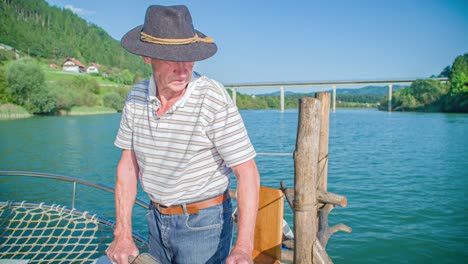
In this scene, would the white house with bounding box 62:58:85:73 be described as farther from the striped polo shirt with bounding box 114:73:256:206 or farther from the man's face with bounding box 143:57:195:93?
the man's face with bounding box 143:57:195:93

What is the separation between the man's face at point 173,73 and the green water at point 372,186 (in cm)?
→ 629

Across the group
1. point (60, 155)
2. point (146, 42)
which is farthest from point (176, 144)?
point (60, 155)

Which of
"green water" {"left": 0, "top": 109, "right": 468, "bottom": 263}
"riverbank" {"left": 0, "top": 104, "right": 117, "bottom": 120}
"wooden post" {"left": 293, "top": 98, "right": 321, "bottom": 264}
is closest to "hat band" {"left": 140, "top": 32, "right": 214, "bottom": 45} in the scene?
"wooden post" {"left": 293, "top": 98, "right": 321, "bottom": 264}

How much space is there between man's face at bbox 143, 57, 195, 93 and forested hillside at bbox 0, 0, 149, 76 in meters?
107

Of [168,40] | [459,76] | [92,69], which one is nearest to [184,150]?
[168,40]

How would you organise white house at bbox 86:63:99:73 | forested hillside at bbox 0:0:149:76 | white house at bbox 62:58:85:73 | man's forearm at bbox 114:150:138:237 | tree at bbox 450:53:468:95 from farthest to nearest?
white house at bbox 86:63:99:73 → white house at bbox 62:58:85:73 → forested hillside at bbox 0:0:149:76 → tree at bbox 450:53:468:95 → man's forearm at bbox 114:150:138:237

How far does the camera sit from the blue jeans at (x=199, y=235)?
5.75 feet

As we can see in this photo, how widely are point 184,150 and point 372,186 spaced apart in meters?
11.6

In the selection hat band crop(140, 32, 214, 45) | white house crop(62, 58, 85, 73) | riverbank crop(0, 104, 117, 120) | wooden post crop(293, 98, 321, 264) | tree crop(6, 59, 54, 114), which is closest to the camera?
hat band crop(140, 32, 214, 45)

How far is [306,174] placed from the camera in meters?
3.11

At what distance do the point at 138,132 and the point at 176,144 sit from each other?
255 millimetres

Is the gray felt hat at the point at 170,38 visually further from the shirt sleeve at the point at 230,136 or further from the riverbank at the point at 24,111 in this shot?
the riverbank at the point at 24,111

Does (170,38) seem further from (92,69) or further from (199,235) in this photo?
(92,69)

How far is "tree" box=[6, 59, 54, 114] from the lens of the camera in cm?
5116
